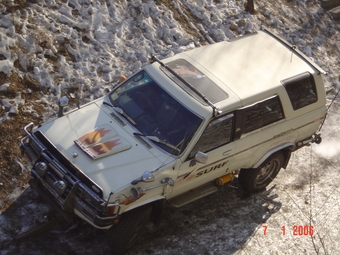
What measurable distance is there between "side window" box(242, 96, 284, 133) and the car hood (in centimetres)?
141

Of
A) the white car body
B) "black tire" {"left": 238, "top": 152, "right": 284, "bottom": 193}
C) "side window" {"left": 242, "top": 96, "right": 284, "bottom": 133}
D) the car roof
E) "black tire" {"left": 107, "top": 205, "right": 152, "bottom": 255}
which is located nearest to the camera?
the white car body

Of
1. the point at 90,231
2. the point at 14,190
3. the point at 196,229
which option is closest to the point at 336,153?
the point at 196,229

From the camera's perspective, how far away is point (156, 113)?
797cm

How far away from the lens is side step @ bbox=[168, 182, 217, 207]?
8.03m

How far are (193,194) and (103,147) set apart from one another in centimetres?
158

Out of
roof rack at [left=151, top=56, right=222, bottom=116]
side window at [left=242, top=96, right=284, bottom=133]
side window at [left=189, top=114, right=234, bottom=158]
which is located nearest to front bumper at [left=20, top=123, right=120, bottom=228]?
side window at [left=189, top=114, right=234, bottom=158]

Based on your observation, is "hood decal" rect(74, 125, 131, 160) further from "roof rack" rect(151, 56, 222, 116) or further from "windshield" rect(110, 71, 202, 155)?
"roof rack" rect(151, 56, 222, 116)

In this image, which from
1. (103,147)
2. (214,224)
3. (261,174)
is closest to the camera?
(103,147)

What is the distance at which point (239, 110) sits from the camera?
8070 millimetres

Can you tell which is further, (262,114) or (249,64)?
(249,64)

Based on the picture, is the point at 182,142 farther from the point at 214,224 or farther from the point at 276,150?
the point at 276,150

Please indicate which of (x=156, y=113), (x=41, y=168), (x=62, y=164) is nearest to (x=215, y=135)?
(x=156, y=113)
